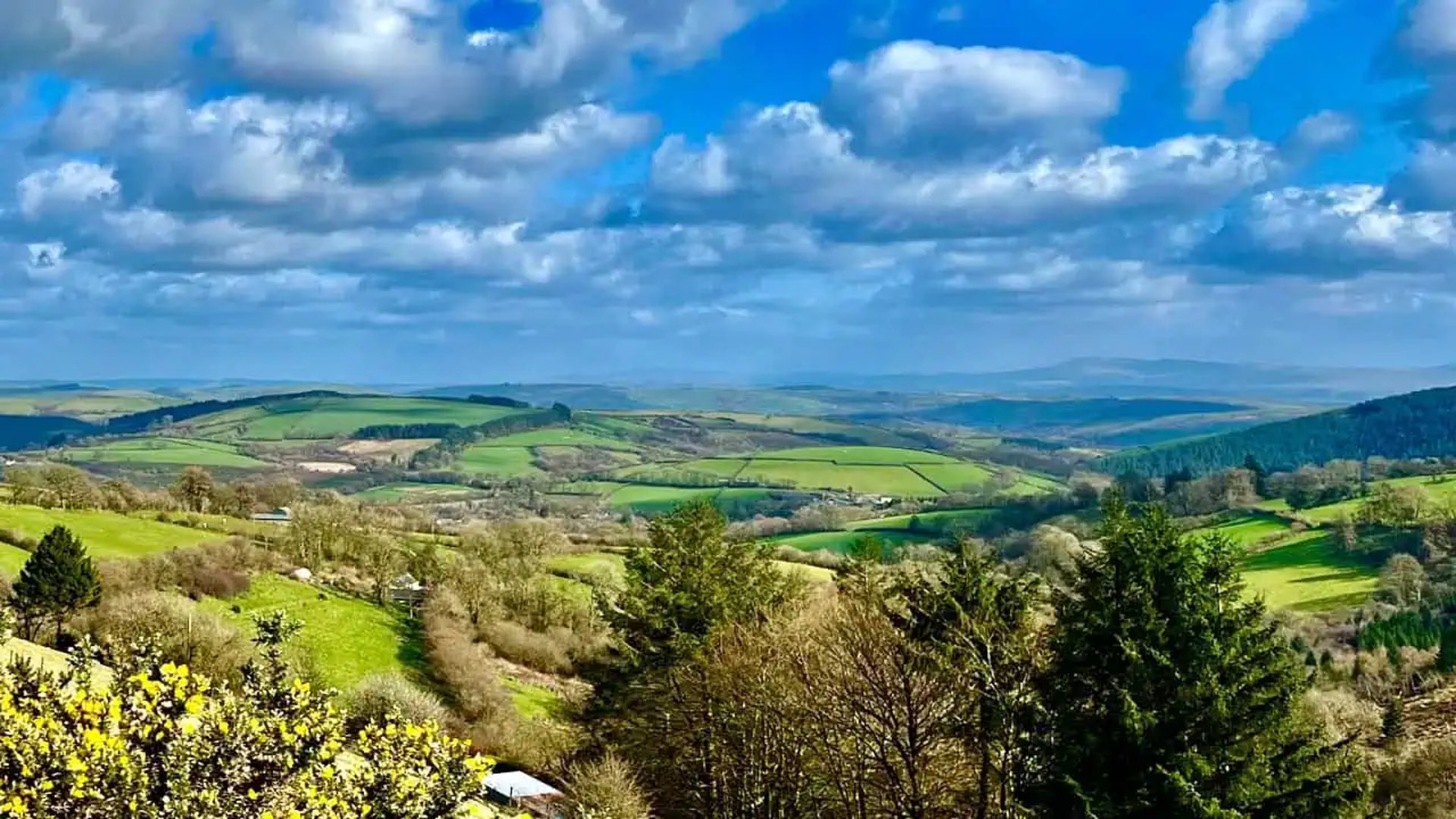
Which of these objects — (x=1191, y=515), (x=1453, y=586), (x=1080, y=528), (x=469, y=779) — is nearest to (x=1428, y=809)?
(x=469, y=779)

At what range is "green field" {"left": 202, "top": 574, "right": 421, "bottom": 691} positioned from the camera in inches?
2057

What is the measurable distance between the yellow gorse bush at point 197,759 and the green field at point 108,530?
60.5 m

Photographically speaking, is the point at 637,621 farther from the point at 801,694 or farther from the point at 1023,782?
the point at 1023,782

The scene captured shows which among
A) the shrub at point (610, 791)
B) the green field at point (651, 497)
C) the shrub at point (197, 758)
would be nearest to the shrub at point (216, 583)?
the shrub at point (610, 791)

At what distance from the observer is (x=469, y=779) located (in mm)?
9508

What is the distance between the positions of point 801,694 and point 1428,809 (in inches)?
564

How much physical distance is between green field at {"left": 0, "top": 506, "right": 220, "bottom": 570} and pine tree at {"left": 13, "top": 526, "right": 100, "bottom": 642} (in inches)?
634

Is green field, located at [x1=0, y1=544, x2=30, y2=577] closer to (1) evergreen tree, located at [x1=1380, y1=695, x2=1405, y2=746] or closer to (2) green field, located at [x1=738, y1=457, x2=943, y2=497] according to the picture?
(1) evergreen tree, located at [x1=1380, y1=695, x2=1405, y2=746]

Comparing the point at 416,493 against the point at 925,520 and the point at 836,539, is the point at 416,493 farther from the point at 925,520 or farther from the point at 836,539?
the point at 925,520

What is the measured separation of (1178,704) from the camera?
17.6 meters

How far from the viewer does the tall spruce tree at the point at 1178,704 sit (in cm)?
1719

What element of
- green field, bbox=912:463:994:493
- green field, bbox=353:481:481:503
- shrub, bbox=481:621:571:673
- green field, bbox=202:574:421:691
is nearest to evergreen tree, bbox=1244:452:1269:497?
green field, bbox=912:463:994:493

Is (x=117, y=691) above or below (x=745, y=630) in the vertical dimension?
above

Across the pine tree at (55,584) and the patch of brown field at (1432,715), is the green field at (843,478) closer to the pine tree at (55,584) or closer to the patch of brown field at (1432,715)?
the patch of brown field at (1432,715)
